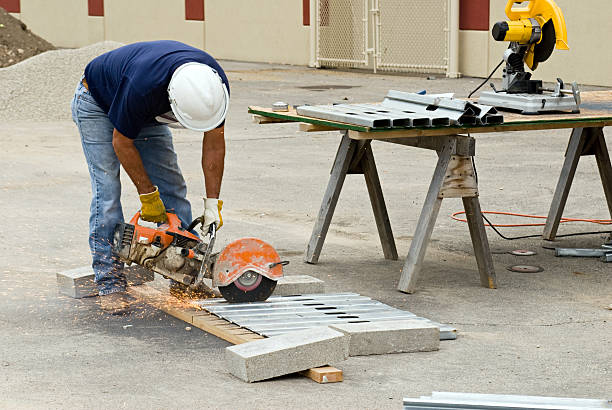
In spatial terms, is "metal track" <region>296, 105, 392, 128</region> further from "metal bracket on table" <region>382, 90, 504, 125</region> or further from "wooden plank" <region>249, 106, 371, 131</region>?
"metal bracket on table" <region>382, 90, 504, 125</region>

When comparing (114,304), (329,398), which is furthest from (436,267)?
(329,398)

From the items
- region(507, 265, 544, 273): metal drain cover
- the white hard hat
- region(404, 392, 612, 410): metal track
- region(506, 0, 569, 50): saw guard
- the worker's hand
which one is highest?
region(506, 0, 569, 50): saw guard

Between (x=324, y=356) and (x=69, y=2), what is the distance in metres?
28.2

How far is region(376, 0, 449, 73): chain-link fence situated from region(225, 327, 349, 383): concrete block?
16483mm

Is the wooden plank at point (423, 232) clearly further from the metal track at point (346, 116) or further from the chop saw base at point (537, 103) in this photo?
the chop saw base at point (537, 103)

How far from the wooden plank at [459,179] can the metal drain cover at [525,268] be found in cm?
77

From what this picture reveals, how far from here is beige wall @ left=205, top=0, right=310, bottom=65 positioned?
2478cm

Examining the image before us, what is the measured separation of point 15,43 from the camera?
21.3m

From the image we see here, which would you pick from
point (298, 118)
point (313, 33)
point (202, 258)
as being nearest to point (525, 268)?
point (298, 118)

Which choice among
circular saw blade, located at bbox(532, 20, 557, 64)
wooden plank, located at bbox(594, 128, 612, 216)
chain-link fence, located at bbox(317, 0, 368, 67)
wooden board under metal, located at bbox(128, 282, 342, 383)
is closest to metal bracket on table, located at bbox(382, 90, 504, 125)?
circular saw blade, located at bbox(532, 20, 557, 64)

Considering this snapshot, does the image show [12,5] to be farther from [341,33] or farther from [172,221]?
[172,221]

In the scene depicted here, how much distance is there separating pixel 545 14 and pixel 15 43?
1610cm

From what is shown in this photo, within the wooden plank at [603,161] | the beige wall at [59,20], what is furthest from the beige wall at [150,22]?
the wooden plank at [603,161]

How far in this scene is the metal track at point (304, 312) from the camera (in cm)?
551
